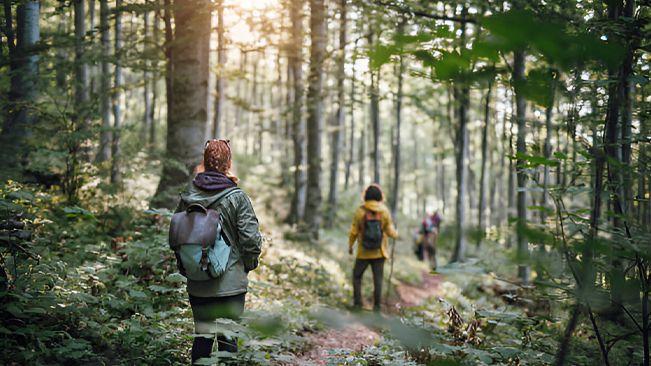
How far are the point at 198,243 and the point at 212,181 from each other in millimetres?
613

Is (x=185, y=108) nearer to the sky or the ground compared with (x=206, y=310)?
nearer to the sky

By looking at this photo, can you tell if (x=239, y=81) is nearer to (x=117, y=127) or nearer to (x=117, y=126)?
(x=117, y=126)

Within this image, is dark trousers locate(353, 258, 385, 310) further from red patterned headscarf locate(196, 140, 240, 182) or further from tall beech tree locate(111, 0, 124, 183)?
tall beech tree locate(111, 0, 124, 183)

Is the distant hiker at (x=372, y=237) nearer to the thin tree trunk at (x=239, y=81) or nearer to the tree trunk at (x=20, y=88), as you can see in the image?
the thin tree trunk at (x=239, y=81)

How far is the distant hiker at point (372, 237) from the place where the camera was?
24.3 feet

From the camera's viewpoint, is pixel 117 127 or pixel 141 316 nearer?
pixel 141 316

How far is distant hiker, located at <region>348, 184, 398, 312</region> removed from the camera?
7.41m

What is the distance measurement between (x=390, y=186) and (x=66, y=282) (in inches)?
1621

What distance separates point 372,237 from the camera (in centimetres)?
734

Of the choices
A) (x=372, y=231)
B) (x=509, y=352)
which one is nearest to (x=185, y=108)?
(x=372, y=231)

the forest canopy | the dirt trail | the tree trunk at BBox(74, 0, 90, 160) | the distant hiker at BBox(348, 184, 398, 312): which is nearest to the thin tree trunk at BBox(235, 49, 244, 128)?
the forest canopy

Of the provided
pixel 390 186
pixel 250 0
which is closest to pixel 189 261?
pixel 250 0

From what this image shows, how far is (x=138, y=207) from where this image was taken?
7.79 meters

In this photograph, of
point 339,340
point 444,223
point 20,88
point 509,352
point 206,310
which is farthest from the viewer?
point 444,223
